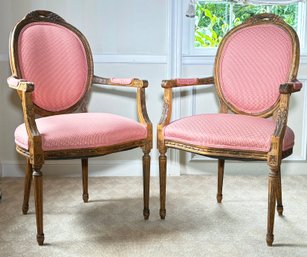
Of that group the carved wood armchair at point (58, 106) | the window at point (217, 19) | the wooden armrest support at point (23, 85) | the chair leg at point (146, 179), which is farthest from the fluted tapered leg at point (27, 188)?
the window at point (217, 19)

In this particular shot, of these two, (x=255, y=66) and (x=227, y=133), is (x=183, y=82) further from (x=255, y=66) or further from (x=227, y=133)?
(x=227, y=133)

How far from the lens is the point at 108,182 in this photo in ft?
8.98

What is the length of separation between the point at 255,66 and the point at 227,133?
0.57 metres

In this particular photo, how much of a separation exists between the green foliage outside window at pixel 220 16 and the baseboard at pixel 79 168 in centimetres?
89

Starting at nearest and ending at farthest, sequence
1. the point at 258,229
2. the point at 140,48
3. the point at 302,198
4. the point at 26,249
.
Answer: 1. the point at 26,249
2. the point at 258,229
3. the point at 302,198
4. the point at 140,48

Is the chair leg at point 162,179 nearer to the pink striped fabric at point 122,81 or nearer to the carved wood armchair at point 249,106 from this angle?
the carved wood armchair at point 249,106

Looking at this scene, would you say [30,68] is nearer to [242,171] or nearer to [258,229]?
[258,229]

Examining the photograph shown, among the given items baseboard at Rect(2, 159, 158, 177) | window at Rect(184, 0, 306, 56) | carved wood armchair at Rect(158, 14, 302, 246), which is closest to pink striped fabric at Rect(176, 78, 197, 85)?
carved wood armchair at Rect(158, 14, 302, 246)

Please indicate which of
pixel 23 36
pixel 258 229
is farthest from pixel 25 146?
pixel 258 229

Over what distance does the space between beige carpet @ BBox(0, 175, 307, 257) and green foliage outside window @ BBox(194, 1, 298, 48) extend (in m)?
0.94

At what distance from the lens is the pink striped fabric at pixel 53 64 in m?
2.13

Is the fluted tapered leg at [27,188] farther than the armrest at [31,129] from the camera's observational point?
Yes

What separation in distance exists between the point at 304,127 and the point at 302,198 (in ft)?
1.98

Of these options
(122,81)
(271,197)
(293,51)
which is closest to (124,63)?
(122,81)
